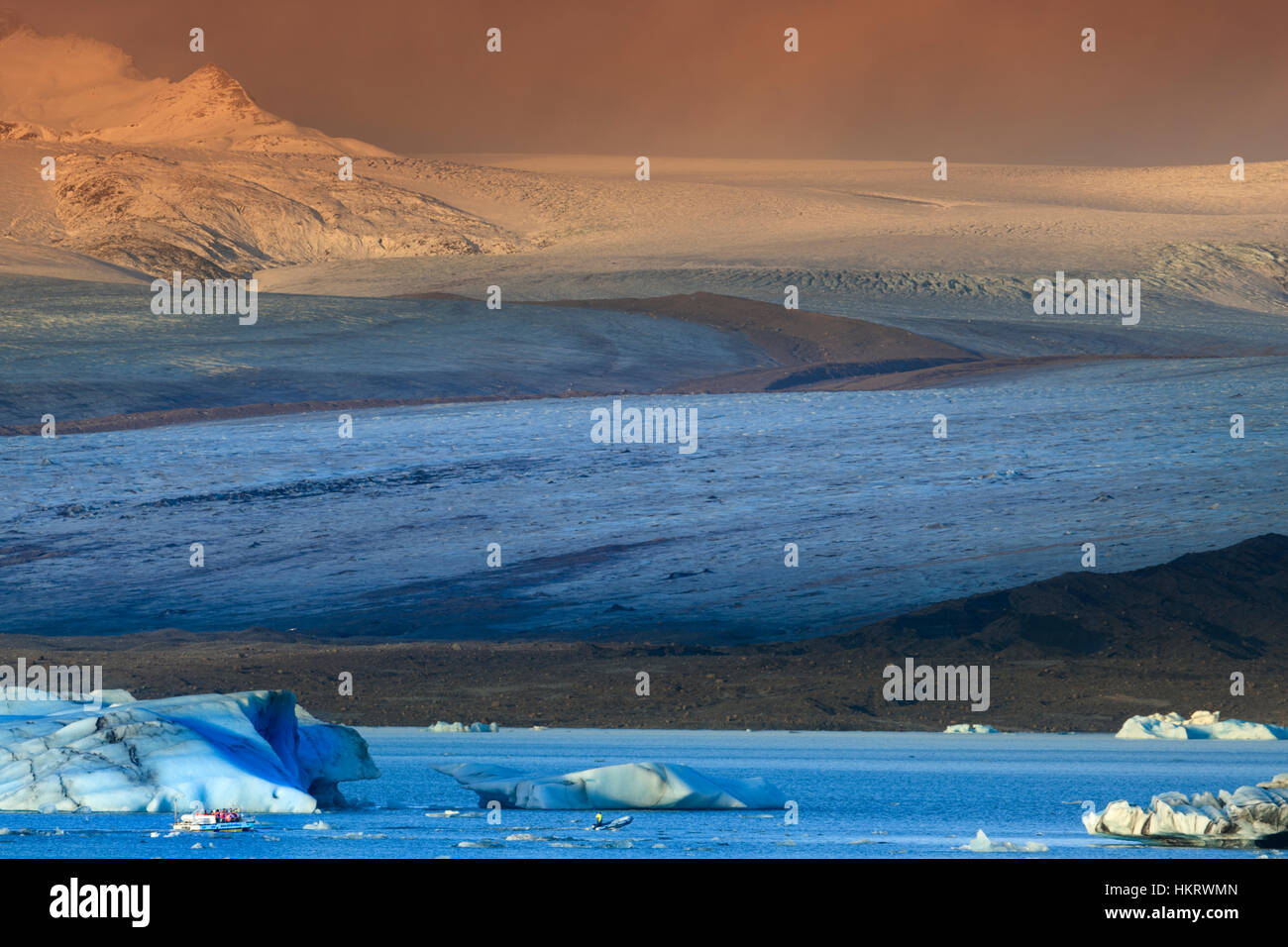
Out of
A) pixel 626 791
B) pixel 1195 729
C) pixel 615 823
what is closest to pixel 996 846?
pixel 615 823

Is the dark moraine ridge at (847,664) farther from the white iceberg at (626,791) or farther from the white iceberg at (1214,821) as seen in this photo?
the white iceberg at (1214,821)

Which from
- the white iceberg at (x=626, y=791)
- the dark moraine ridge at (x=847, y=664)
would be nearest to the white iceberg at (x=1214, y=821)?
the white iceberg at (x=626, y=791)

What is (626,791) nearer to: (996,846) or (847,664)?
(996,846)

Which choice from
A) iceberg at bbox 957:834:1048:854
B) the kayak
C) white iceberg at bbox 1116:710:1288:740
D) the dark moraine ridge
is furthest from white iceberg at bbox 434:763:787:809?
the dark moraine ridge

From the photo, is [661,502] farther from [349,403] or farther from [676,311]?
[676,311]

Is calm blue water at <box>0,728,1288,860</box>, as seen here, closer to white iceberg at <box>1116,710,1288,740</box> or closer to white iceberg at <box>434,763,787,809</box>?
white iceberg at <box>434,763,787,809</box>

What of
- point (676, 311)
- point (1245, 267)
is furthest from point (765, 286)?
point (1245, 267)
